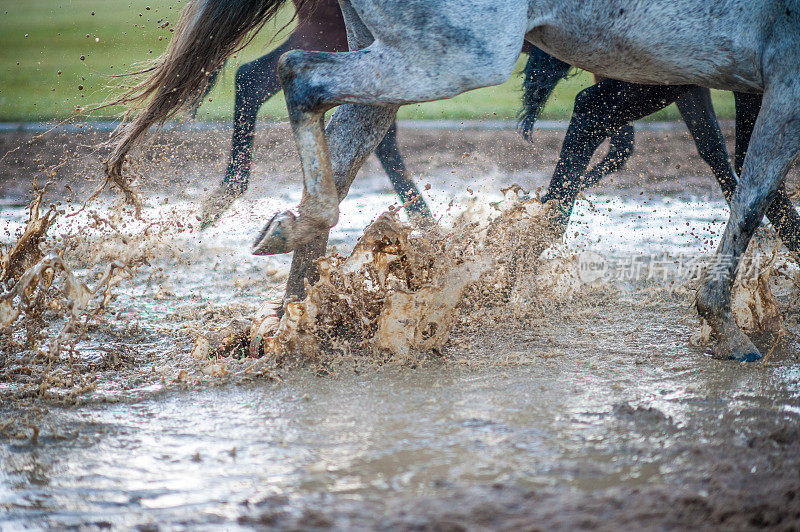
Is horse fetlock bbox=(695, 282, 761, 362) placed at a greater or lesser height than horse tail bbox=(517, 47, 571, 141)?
lesser

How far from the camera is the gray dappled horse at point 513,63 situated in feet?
7.29

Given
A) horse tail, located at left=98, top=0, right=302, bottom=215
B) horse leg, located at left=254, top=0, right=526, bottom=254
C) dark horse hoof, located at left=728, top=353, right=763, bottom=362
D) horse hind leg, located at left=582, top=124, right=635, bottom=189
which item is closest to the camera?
A: horse leg, located at left=254, top=0, right=526, bottom=254

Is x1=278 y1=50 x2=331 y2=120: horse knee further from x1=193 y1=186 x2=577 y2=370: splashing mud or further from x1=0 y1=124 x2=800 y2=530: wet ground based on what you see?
x1=0 y1=124 x2=800 y2=530: wet ground

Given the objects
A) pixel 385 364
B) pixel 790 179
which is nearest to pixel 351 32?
pixel 385 364

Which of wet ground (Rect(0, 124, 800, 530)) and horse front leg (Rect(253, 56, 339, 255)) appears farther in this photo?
horse front leg (Rect(253, 56, 339, 255))

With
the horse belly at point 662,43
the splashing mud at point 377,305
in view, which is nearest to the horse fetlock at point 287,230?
the splashing mud at point 377,305

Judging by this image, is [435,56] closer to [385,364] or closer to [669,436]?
→ [385,364]

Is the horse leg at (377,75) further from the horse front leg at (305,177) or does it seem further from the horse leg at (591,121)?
the horse leg at (591,121)

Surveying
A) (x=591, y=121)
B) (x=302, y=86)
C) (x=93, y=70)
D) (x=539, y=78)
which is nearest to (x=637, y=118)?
(x=591, y=121)

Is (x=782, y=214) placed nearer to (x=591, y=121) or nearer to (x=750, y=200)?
(x=750, y=200)

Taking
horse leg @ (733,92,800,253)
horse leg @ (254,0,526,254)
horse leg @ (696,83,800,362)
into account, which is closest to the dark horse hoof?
horse leg @ (696,83,800,362)

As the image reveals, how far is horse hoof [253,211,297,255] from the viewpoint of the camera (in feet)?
7.59

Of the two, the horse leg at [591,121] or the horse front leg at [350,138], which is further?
the horse leg at [591,121]

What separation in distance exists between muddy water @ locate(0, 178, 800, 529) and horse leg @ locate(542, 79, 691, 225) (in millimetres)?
682
